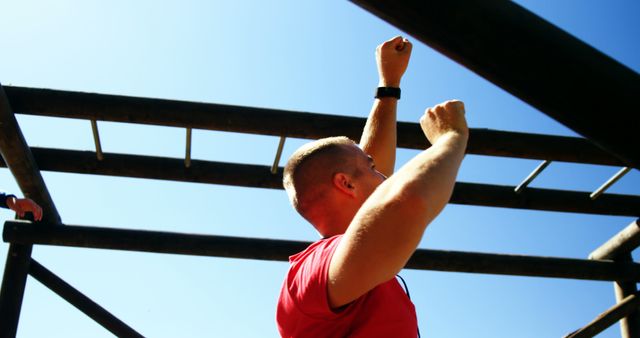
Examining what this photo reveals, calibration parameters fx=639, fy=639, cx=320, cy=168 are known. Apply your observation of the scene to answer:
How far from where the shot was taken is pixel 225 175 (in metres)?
4.66

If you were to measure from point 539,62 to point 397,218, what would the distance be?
46 cm

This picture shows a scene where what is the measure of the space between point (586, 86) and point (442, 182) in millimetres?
431

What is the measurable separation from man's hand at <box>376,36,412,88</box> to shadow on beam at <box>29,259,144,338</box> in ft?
11.4

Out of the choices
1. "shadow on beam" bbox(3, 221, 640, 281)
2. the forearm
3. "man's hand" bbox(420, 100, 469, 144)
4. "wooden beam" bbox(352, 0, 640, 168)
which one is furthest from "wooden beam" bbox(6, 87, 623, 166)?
"wooden beam" bbox(352, 0, 640, 168)

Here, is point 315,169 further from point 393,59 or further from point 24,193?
point 24,193

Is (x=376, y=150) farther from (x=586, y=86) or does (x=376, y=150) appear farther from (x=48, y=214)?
(x=48, y=214)

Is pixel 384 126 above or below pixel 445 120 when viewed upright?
above

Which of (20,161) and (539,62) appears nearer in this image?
(539,62)

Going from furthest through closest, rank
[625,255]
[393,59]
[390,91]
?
[625,255], [390,91], [393,59]

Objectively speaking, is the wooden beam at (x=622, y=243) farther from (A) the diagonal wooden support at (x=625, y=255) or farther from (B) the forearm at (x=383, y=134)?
(B) the forearm at (x=383, y=134)

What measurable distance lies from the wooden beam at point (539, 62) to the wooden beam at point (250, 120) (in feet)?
10.8

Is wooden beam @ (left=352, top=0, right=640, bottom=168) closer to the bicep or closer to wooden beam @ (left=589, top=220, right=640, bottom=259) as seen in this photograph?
the bicep

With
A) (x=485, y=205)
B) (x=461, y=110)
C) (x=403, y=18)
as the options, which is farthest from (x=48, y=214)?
(x=403, y=18)

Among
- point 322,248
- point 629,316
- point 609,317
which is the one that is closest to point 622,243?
point 609,317
